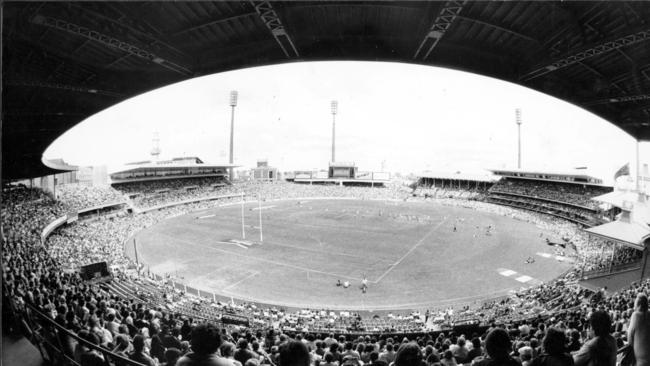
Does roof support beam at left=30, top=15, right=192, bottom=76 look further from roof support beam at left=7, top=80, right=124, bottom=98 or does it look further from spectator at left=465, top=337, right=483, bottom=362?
spectator at left=465, top=337, right=483, bottom=362

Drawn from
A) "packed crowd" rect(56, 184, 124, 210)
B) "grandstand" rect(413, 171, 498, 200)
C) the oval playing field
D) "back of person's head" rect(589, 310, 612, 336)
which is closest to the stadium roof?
"back of person's head" rect(589, 310, 612, 336)

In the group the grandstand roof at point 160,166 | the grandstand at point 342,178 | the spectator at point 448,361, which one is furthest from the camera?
the grandstand at point 342,178

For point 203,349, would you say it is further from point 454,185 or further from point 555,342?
point 454,185

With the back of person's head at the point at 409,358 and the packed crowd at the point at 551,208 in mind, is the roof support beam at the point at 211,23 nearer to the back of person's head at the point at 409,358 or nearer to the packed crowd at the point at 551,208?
the back of person's head at the point at 409,358

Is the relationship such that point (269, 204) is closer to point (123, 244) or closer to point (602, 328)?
point (123, 244)

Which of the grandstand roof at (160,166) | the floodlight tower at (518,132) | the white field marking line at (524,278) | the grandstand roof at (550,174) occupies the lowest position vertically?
the white field marking line at (524,278)

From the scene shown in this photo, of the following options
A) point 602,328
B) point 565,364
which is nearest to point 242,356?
point 565,364

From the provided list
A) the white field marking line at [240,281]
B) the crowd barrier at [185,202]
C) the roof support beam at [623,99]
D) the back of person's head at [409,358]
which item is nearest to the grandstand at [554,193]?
the white field marking line at [240,281]
